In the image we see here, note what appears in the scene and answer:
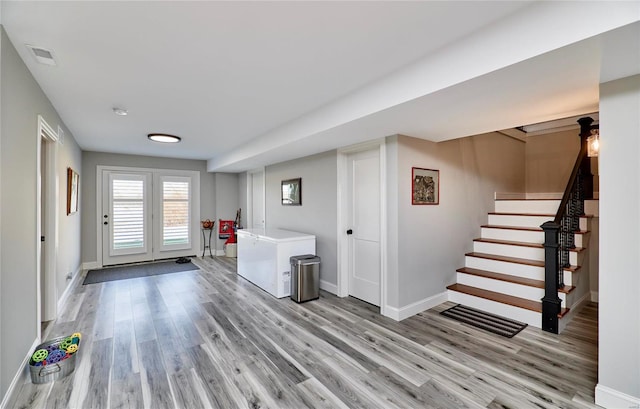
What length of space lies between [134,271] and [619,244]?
677 cm

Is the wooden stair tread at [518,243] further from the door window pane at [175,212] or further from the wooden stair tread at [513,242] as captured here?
the door window pane at [175,212]

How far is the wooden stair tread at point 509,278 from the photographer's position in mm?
3172

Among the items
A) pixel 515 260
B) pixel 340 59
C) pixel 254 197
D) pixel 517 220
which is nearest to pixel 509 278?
pixel 515 260

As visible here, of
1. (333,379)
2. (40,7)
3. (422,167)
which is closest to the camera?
(40,7)

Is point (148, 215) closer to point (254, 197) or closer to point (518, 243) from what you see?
point (254, 197)

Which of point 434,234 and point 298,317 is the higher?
point 434,234

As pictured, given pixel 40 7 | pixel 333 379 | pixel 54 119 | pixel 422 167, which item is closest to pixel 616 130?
pixel 422 167

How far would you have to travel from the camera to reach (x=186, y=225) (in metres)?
6.91

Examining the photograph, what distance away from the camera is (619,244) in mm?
1798

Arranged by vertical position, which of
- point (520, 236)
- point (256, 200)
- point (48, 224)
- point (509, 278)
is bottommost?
point (509, 278)

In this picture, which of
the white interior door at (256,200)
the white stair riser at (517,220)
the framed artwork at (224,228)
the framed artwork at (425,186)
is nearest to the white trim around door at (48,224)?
the white interior door at (256,200)

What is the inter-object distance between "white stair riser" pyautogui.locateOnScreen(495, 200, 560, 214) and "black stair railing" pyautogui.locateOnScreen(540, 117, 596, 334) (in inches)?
16.9

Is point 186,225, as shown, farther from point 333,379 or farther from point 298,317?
point 333,379

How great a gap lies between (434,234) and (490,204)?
1.78 m
